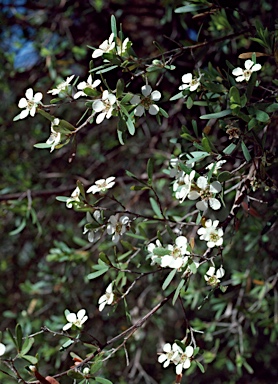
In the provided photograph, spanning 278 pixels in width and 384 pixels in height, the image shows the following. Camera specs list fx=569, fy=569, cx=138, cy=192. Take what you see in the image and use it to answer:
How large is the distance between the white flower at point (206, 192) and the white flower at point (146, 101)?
165 mm

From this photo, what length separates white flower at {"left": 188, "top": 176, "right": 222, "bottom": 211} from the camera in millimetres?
894

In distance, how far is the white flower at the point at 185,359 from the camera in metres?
0.94

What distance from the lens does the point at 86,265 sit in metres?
1.80

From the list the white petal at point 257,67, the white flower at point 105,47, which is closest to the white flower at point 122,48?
the white flower at point 105,47

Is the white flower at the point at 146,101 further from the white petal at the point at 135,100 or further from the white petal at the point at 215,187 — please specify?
the white petal at the point at 215,187

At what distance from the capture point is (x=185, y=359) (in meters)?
0.96

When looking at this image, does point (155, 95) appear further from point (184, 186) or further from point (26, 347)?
point (26, 347)

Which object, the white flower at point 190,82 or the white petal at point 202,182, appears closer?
the white petal at point 202,182

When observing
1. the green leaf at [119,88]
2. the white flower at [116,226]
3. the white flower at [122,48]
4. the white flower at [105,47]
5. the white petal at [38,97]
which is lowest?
the white flower at [116,226]

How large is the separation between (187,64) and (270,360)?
132 centimetres

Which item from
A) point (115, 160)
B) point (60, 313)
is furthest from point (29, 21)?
point (60, 313)

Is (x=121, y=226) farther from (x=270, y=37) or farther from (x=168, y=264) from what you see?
(x=270, y=37)

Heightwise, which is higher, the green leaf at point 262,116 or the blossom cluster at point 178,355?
the green leaf at point 262,116

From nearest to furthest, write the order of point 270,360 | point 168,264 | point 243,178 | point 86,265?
point 168,264, point 243,178, point 86,265, point 270,360
